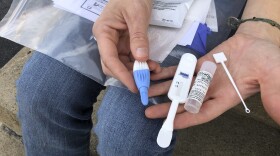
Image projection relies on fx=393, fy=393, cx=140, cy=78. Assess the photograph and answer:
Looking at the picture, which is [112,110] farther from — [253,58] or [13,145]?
[13,145]

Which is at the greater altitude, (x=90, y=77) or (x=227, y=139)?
(x=90, y=77)

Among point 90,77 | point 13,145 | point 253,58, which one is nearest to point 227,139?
point 253,58

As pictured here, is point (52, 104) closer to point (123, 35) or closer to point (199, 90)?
point (123, 35)

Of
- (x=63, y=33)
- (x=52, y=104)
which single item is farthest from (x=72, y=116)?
(x=63, y=33)

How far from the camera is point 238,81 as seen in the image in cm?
92

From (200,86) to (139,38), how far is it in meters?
0.17

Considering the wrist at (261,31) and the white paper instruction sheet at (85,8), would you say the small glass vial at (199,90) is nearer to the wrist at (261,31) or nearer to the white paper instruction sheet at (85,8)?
the wrist at (261,31)

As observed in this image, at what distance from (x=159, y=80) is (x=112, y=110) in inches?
5.2

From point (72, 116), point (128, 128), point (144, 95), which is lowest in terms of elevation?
point (72, 116)

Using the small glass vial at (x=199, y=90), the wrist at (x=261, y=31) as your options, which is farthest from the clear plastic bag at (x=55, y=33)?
the wrist at (x=261, y=31)

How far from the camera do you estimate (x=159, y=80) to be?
93cm

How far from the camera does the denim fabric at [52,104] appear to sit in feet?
3.20

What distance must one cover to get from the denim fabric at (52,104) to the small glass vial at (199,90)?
292mm

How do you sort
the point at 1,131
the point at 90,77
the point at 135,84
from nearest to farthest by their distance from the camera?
the point at 135,84
the point at 90,77
the point at 1,131
